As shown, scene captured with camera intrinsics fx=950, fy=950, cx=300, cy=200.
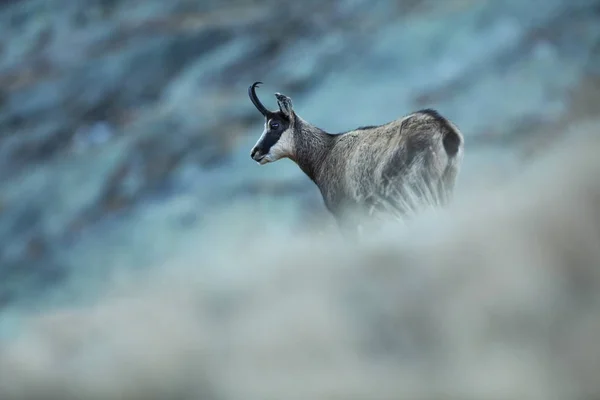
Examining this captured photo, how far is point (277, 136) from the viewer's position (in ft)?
13.8

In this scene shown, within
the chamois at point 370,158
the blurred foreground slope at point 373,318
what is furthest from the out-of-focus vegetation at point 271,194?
the chamois at point 370,158

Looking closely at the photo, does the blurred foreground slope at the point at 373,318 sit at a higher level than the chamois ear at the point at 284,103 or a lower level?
lower

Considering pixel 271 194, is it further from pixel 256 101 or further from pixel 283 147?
pixel 256 101

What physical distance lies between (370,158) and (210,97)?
118cm

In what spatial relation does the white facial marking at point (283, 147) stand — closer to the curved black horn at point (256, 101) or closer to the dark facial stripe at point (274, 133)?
the dark facial stripe at point (274, 133)

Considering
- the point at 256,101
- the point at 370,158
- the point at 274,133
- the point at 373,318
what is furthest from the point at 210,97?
the point at 373,318

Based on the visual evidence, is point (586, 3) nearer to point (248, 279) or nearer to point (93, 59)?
point (248, 279)

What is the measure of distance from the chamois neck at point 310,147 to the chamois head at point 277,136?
0.10 ft

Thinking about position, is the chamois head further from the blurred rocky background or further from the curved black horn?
the blurred rocky background

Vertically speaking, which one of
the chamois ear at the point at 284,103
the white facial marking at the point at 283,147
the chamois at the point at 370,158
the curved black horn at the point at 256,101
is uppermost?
the curved black horn at the point at 256,101

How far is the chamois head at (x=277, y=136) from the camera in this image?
4199 millimetres

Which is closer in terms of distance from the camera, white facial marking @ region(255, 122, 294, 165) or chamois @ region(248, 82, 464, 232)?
chamois @ region(248, 82, 464, 232)

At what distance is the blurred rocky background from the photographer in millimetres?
4258

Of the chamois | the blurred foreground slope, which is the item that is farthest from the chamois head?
the blurred foreground slope
